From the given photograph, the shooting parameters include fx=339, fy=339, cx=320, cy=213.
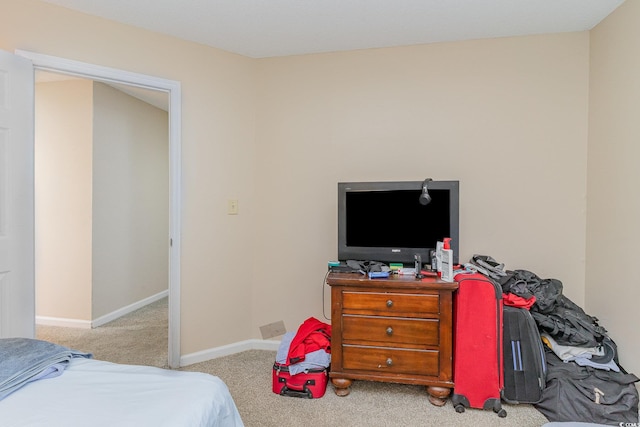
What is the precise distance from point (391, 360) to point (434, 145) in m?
1.59

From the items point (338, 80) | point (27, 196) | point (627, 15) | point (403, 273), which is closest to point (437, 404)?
point (403, 273)

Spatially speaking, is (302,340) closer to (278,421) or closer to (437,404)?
(278,421)

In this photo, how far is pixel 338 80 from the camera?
276 cm

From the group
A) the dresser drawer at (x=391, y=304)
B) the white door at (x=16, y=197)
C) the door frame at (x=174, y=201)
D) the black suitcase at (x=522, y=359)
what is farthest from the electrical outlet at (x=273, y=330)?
the black suitcase at (x=522, y=359)

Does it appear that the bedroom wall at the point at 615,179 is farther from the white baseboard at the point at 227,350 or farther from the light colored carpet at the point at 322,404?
the white baseboard at the point at 227,350

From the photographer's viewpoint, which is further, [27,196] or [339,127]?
[339,127]

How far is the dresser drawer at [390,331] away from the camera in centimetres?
208

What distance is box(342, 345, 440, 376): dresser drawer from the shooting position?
2.07 m

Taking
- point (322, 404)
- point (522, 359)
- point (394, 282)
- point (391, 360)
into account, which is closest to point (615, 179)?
point (522, 359)

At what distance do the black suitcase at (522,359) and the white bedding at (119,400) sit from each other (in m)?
1.66

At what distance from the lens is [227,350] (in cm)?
278

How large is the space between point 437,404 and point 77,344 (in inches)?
117

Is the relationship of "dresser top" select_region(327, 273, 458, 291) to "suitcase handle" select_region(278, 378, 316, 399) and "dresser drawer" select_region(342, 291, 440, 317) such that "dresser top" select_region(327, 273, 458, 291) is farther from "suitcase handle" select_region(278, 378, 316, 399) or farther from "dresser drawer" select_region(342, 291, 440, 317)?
"suitcase handle" select_region(278, 378, 316, 399)

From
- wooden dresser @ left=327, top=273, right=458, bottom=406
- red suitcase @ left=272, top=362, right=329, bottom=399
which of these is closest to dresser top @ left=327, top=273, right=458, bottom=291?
wooden dresser @ left=327, top=273, right=458, bottom=406
